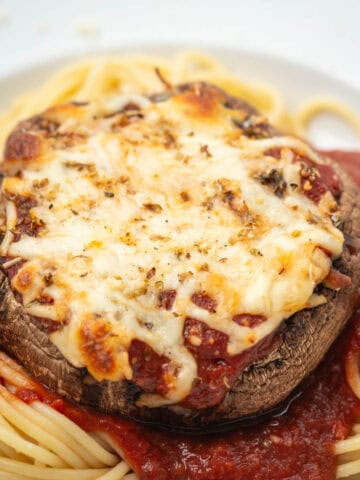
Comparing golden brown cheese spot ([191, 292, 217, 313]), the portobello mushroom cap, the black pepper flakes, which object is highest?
the black pepper flakes

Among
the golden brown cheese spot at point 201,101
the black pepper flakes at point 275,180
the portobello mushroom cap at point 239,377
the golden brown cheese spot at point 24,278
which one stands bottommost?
the portobello mushroom cap at point 239,377

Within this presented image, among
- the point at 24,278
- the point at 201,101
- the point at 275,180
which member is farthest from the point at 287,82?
the point at 24,278

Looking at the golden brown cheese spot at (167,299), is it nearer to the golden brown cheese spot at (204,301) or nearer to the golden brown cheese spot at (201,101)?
the golden brown cheese spot at (204,301)

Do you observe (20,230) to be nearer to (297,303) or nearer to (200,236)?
(200,236)

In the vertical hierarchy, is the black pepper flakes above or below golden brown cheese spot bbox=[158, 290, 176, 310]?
above

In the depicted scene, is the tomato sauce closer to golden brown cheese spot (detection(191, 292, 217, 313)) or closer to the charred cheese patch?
the charred cheese patch

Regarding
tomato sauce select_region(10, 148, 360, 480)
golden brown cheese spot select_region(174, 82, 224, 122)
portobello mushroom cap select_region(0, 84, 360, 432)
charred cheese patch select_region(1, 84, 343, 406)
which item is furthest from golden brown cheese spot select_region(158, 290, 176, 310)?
golden brown cheese spot select_region(174, 82, 224, 122)

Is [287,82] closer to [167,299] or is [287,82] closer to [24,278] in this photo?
[167,299]

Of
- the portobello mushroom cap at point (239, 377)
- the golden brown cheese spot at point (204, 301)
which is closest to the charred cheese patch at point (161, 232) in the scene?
the golden brown cheese spot at point (204, 301)
